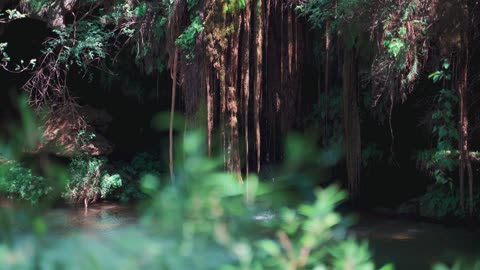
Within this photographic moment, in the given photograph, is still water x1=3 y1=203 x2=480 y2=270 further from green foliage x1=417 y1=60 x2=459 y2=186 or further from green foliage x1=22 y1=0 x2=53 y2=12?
green foliage x1=22 y1=0 x2=53 y2=12

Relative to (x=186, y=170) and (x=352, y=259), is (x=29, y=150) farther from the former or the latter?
(x=352, y=259)

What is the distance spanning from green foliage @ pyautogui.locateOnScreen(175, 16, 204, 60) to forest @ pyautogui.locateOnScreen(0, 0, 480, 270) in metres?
0.02

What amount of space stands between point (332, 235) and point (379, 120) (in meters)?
7.56

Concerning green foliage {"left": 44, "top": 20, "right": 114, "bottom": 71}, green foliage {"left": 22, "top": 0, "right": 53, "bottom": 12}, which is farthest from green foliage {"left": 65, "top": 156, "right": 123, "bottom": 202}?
green foliage {"left": 22, "top": 0, "right": 53, "bottom": 12}

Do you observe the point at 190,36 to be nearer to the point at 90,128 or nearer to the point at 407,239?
the point at 407,239

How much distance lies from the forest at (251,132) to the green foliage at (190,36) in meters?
0.02

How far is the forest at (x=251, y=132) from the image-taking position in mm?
1109

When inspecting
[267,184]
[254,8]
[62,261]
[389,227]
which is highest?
[254,8]

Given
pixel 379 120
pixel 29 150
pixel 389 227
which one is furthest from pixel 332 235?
pixel 379 120

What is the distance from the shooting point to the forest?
111 cm

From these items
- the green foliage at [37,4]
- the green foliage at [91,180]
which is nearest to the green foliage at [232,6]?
the green foliage at [37,4]

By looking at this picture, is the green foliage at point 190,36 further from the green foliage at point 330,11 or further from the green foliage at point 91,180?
the green foliage at point 91,180

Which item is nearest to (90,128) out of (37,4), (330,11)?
(37,4)

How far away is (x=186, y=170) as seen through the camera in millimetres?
1140
